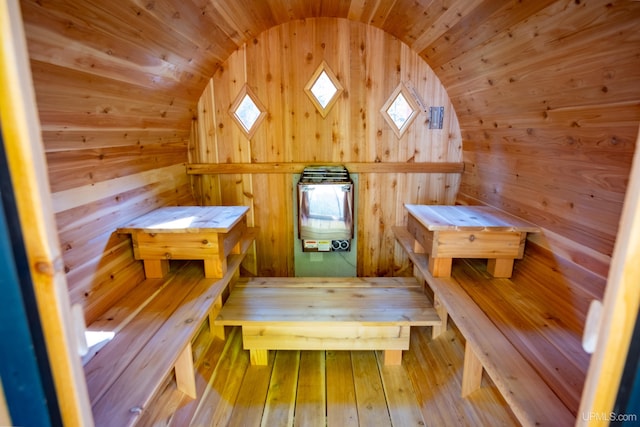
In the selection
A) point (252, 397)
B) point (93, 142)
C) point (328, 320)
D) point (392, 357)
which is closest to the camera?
point (93, 142)

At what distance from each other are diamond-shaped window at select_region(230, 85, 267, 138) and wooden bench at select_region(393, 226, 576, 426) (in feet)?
5.94

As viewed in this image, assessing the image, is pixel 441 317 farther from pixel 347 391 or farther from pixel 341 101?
pixel 341 101

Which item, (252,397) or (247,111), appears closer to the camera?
(252,397)

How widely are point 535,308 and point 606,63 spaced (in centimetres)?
109

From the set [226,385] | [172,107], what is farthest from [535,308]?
[172,107]

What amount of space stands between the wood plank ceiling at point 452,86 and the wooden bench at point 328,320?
2.85ft

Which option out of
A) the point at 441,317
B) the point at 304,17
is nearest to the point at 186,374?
the point at 441,317

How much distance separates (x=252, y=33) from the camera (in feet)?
8.32

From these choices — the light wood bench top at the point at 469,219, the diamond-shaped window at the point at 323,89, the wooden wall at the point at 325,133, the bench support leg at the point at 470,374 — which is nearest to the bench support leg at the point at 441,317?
the bench support leg at the point at 470,374

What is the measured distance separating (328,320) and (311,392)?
43 cm

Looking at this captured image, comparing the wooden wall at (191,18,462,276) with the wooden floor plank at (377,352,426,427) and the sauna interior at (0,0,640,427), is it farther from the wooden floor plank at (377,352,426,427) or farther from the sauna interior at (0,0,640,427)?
the wooden floor plank at (377,352,426,427)

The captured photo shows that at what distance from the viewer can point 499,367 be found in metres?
1.24

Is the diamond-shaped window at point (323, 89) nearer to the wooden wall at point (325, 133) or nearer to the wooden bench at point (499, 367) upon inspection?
the wooden wall at point (325, 133)

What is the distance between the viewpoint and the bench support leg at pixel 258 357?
7.09 ft
